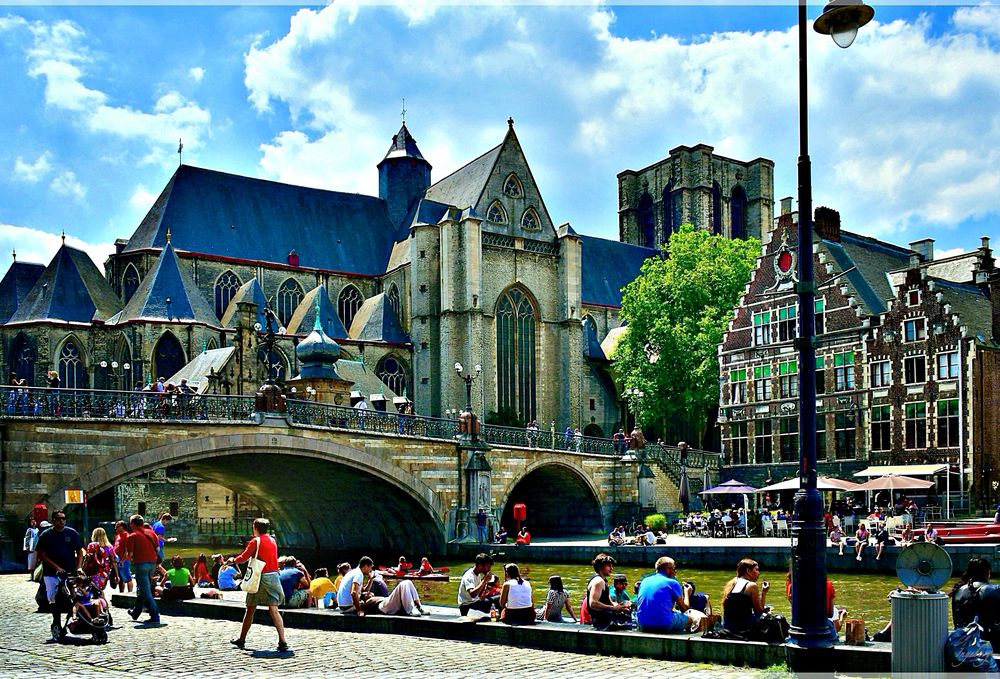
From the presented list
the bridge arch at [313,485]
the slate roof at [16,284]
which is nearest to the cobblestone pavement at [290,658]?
the bridge arch at [313,485]

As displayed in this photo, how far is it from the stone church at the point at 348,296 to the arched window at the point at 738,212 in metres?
25.2

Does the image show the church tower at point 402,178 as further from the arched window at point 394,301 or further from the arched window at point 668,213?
the arched window at point 668,213

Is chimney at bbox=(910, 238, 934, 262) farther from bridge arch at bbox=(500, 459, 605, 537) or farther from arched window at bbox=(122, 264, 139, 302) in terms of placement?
arched window at bbox=(122, 264, 139, 302)

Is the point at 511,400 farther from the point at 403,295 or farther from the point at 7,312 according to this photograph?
the point at 7,312

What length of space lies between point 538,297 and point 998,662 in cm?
5146

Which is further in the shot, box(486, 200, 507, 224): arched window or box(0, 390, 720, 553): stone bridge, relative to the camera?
box(486, 200, 507, 224): arched window

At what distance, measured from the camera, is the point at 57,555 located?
12.9m

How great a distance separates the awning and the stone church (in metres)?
22.0

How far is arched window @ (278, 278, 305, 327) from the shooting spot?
199 ft

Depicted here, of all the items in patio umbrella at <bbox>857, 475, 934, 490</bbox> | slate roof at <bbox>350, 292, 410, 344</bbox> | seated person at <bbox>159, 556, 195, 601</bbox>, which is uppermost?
slate roof at <bbox>350, 292, 410, 344</bbox>

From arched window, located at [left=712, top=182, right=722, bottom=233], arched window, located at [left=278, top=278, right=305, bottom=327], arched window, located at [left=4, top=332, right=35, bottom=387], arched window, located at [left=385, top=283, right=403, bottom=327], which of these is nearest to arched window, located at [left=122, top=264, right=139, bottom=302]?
arched window, located at [left=4, top=332, right=35, bottom=387]

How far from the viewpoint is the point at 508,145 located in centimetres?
6172

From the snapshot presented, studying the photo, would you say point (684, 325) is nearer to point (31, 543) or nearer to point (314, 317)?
point (314, 317)

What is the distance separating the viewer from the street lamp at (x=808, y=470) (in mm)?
9906
